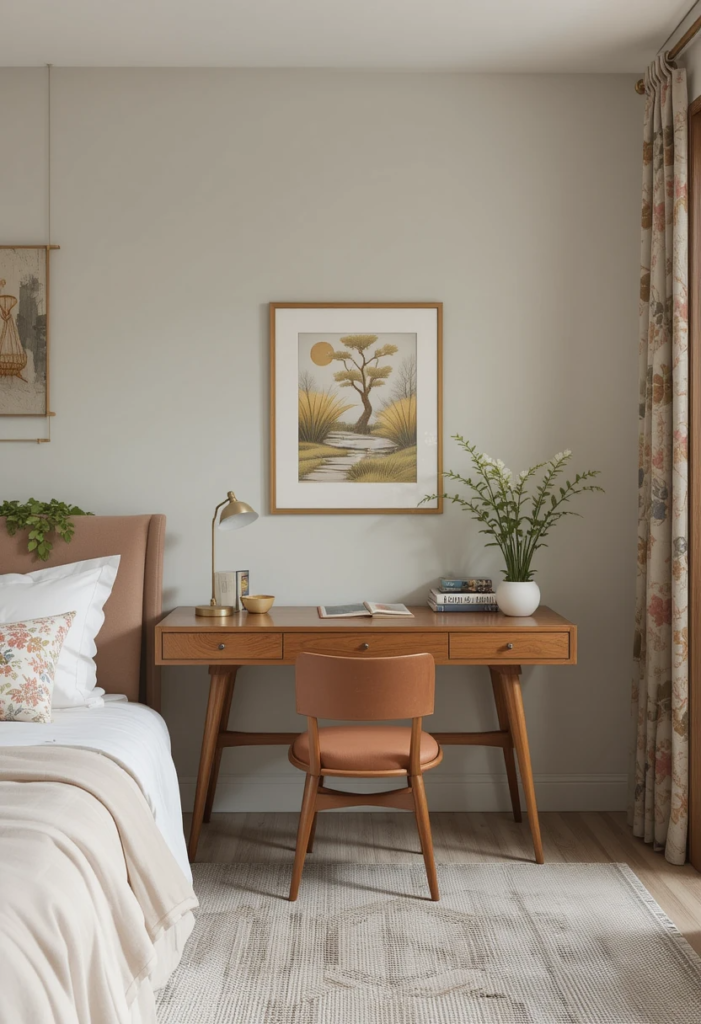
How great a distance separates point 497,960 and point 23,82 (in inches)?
140

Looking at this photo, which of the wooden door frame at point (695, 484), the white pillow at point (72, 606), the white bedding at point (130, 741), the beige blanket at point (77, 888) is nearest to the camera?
the beige blanket at point (77, 888)

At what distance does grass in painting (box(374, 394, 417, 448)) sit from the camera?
339 centimetres

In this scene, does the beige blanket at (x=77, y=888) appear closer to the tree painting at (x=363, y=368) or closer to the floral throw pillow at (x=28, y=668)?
the floral throw pillow at (x=28, y=668)

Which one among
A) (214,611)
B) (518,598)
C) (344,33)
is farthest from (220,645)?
(344,33)

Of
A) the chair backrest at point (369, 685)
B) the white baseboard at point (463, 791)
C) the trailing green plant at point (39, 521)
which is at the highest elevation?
the trailing green plant at point (39, 521)

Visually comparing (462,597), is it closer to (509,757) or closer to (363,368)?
(509,757)

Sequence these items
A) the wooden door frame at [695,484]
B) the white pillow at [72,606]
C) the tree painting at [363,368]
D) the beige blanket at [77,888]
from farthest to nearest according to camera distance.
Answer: the tree painting at [363,368] < the wooden door frame at [695,484] < the white pillow at [72,606] < the beige blanket at [77,888]

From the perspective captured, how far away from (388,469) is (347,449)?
0.19 metres

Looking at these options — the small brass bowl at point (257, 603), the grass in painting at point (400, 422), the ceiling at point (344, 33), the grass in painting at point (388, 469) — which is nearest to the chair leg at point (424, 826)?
the small brass bowl at point (257, 603)

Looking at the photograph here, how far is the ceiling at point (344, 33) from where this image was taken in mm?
2887

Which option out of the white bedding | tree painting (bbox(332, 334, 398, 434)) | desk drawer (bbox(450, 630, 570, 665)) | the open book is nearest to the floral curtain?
desk drawer (bbox(450, 630, 570, 665))

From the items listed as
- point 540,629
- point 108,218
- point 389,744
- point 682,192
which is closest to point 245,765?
point 389,744

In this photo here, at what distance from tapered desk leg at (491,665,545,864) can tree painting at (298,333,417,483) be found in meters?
0.91

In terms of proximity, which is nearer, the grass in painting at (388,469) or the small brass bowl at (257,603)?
the small brass bowl at (257,603)
